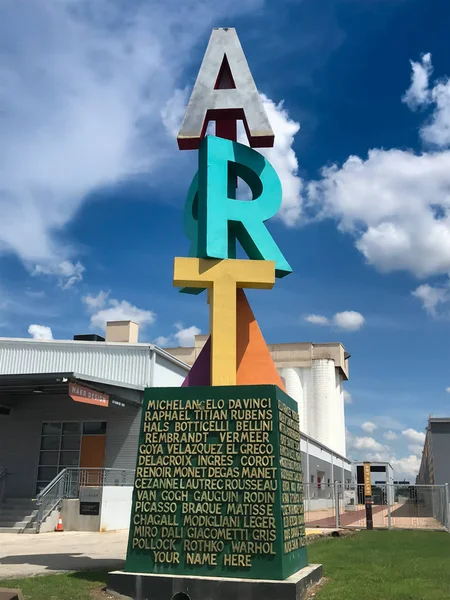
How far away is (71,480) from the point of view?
23281 mm

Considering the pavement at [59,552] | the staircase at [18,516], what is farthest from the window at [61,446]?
the pavement at [59,552]

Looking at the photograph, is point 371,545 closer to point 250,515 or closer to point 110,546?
point 110,546

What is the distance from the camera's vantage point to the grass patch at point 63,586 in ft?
29.1

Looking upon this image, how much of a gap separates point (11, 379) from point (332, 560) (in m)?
13.7

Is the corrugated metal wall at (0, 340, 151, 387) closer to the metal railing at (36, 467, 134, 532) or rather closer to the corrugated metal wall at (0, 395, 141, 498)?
the corrugated metal wall at (0, 395, 141, 498)

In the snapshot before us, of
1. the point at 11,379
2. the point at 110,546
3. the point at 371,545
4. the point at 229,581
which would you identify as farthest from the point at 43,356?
the point at 229,581

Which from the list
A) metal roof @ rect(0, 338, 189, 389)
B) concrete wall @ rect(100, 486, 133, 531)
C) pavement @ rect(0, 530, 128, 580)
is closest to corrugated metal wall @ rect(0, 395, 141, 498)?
metal roof @ rect(0, 338, 189, 389)

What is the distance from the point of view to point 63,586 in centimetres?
948

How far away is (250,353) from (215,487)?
8.66 feet

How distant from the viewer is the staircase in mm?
21297

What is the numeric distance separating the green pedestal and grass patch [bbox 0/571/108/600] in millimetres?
703

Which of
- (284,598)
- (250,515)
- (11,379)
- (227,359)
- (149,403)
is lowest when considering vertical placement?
(284,598)

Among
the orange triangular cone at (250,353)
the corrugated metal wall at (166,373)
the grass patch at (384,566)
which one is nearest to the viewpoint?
the grass patch at (384,566)

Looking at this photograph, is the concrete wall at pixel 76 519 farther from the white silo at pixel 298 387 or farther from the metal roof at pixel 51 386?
the white silo at pixel 298 387
